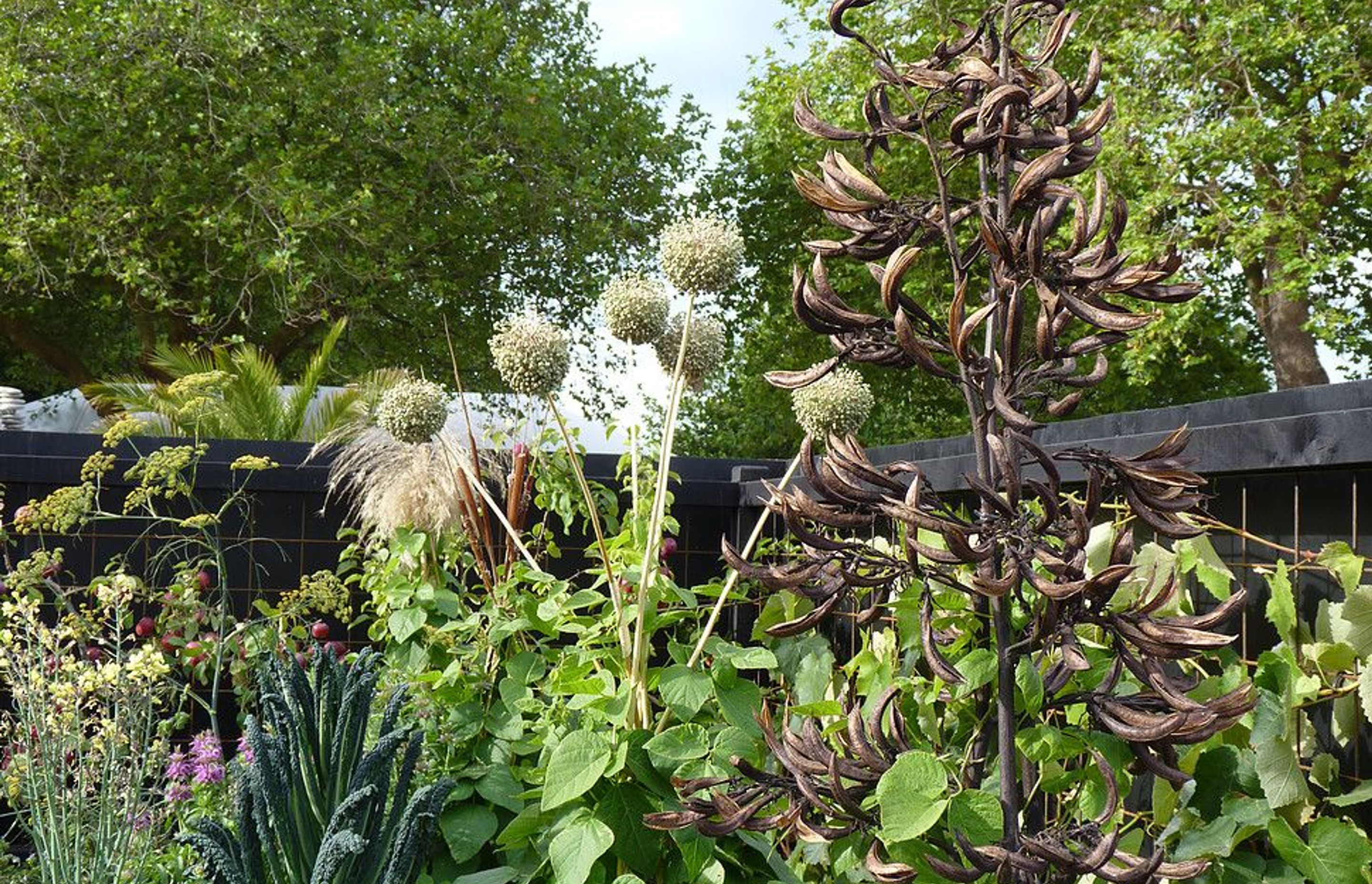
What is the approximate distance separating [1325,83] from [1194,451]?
9.88 metres

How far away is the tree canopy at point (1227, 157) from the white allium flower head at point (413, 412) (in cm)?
548

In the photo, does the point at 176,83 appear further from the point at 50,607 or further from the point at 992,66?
the point at 992,66

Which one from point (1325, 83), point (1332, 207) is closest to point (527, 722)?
point (1325, 83)

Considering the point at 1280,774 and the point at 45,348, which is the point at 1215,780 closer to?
the point at 1280,774

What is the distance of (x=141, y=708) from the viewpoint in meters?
2.60

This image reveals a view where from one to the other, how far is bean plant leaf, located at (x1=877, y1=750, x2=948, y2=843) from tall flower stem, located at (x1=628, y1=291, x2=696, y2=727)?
0.82 meters

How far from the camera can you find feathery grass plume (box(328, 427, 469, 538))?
346 centimetres

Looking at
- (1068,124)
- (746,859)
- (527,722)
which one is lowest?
(746,859)

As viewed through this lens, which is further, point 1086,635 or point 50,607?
point 50,607

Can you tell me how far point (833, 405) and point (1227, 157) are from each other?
342 inches

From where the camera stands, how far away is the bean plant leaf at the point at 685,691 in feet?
7.11

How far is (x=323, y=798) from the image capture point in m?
2.07

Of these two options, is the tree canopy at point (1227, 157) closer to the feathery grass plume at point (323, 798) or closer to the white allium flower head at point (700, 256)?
the white allium flower head at point (700, 256)

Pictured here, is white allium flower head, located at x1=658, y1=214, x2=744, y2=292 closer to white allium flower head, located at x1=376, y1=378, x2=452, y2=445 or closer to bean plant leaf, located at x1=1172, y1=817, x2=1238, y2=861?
white allium flower head, located at x1=376, y1=378, x2=452, y2=445
